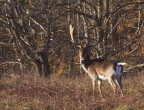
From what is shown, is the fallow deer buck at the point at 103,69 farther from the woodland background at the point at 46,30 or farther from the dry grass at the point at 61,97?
the woodland background at the point at 46,30

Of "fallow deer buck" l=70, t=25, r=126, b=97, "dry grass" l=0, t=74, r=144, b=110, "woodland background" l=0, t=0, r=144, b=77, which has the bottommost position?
"dry grass" l=0, t=74, r=144, b=110

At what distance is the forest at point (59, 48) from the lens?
9.12 meters

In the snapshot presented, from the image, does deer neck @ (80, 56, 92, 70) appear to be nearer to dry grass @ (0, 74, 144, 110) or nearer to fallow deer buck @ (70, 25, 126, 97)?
fallow deer buck @ (70, 25, 126, 97)

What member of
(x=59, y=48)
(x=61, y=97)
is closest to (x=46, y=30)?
(x=59, y=48)

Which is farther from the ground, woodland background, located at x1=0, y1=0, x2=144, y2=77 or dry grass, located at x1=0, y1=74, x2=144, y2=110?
woodland background, located at x1=0, y1=0, x2=144, y2=77

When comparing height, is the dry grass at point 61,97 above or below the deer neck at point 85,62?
below

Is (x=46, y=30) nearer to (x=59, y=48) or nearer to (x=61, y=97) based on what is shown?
(x=59, y=48)

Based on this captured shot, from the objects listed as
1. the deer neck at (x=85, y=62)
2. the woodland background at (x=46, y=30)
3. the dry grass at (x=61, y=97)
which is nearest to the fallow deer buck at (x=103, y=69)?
the deer neck at (x=85, y=62)

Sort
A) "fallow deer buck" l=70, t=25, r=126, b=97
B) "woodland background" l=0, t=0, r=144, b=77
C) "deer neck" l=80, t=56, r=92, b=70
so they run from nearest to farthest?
"fallow deer buck" l=70, t=25, r=126, b=97 < "deer neck" l=80, t=56, r=92, b=70 < "woodland background" l=0, t=0, r=144, b=77

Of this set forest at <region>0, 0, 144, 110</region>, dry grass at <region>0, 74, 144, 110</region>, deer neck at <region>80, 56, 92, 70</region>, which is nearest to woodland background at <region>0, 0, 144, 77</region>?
forest at <region>0, 0, 144, 110</region>

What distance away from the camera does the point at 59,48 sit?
63.1 ft

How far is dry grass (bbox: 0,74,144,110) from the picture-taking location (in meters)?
8.46

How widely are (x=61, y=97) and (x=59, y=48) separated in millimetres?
9861

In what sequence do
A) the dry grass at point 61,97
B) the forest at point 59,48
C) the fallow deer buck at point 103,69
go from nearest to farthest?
1. the dry grass at point 61,97
2. the forest at point 59,48
3. the fallow deer buck at point 103,69
